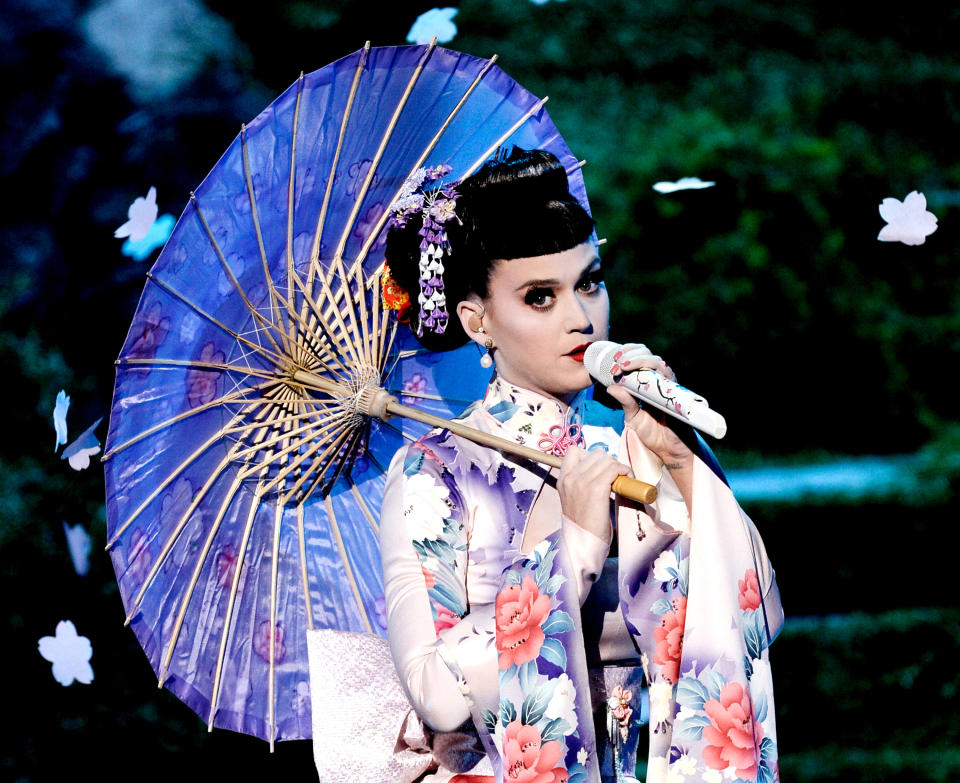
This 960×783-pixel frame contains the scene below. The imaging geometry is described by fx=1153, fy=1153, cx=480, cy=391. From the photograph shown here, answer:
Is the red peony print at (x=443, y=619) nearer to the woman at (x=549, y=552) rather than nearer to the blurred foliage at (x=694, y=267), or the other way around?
the woman at (x=549, y=552)

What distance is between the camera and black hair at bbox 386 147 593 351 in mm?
1673

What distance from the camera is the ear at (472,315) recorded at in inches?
69.1

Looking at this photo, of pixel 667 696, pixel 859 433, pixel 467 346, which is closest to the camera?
pixel 667 696

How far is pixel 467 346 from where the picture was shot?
203 centimetres

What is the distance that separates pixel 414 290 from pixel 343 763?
29.0 inches

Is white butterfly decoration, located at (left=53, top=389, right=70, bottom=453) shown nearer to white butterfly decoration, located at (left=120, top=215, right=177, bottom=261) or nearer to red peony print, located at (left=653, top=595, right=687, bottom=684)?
white butterfly decoration, located at (left=120, top=215, right=177, bottom=261)

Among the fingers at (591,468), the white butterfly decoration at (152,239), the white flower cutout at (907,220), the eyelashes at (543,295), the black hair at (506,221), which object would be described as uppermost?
the white butterfly decoration at (152,239)

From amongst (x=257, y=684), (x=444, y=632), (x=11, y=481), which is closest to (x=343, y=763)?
(x=257, y=684)

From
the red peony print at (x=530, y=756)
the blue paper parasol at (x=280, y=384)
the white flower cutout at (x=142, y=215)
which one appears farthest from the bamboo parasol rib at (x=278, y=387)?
the white flower cutout at (x=142, y=215)

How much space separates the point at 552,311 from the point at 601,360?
187 millimetres

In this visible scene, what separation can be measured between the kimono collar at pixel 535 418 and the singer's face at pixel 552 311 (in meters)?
0.04

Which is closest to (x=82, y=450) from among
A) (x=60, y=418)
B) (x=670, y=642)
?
(x=60, y=418)

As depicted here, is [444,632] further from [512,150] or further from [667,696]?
[512,150]

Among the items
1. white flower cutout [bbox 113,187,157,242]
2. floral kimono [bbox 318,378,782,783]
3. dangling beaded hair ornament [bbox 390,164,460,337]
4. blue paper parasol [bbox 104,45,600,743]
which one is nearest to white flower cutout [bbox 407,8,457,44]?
white flower cutout [bbox 113,187,157,242]
